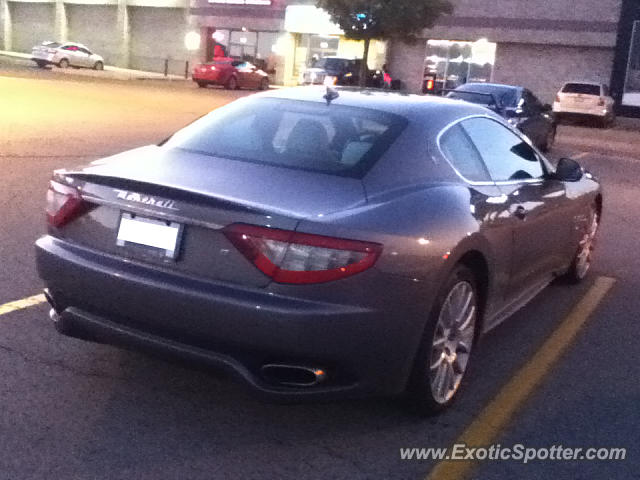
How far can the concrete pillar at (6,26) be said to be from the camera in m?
57.7

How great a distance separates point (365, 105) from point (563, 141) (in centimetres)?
1985

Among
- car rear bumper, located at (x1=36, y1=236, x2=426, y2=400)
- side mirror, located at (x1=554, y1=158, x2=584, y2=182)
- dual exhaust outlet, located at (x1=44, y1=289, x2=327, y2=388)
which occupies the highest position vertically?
side mirror, located at (x1=554, y1=158, x2=584, y2=182)

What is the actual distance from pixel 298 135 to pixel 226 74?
33430 millimetres

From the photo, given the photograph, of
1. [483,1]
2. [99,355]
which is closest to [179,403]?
[99,355]

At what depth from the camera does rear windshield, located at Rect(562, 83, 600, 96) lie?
103 feet

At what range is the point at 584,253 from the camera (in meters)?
6.95

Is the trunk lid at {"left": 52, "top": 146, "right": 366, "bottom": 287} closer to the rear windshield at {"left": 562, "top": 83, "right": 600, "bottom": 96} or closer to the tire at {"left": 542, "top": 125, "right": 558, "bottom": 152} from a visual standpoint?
the tire at {"left": 542, "top": 125, "right": 558, "bottom": 152}

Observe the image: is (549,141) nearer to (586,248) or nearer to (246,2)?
(586,248)

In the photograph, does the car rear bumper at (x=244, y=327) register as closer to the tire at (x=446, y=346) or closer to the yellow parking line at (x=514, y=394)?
the tire at (x=446, y=346)

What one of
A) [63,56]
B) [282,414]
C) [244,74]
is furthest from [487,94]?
[63,56]

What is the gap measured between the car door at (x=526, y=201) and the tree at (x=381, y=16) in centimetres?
3104

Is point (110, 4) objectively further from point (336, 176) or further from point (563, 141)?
point (336, 176)

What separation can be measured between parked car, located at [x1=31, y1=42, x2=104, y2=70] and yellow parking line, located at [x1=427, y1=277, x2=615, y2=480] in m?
38.3

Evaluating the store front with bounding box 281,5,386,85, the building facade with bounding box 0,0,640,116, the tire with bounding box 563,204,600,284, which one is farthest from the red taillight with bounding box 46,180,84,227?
the store front with bounding box 281,5,386,85
